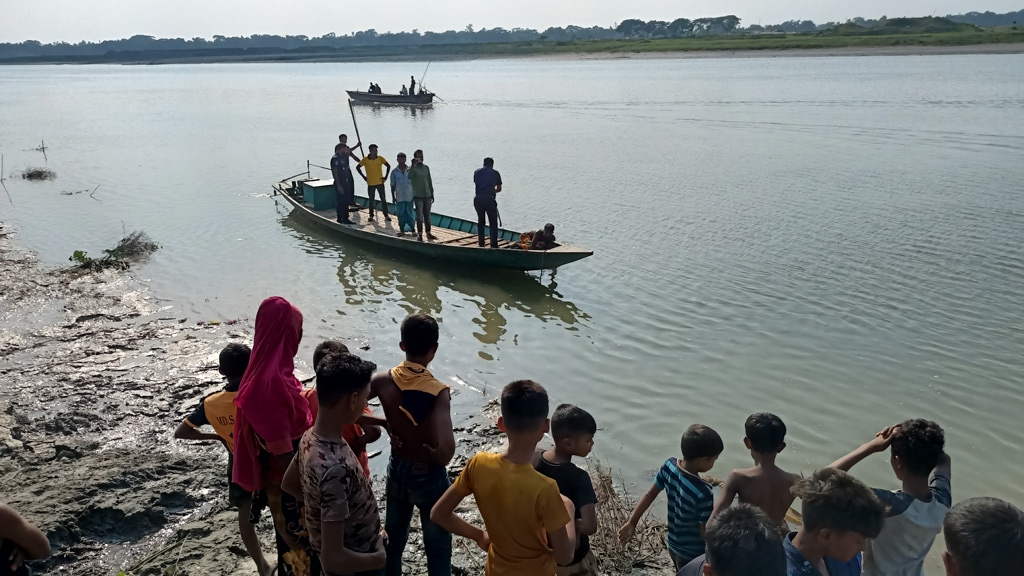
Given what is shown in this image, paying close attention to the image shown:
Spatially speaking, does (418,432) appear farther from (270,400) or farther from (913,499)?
(913,499)

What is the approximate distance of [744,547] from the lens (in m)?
2.56

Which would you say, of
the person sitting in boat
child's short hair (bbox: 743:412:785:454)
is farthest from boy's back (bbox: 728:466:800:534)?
the person sitting in boat

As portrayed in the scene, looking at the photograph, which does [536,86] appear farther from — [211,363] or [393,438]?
[393,438]

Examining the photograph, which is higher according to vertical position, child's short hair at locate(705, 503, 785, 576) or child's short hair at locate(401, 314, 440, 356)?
child's short hair at locate(401, 314, 440, 356)

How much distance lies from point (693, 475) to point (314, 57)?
160759mm

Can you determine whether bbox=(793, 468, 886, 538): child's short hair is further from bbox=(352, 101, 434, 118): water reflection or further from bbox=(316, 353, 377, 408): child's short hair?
bbox=(352, 101, 434, 118): water reflection

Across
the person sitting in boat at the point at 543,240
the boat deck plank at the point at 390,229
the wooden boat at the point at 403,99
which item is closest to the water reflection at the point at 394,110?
the wooden boat at the point at 403,99

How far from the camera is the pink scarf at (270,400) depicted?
3.71 m

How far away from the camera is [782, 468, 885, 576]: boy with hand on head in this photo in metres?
2.85

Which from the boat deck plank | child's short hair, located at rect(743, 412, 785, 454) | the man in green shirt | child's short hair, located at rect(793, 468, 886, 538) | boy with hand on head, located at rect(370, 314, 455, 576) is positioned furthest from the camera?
the man in green shirt

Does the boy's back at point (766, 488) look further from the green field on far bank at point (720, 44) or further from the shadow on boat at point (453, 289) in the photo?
the green field on far bank at point (720, 44)

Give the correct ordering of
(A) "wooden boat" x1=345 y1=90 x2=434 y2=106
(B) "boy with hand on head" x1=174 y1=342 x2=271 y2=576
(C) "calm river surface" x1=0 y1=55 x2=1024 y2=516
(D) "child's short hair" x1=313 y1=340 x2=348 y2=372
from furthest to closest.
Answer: (A) "wooden boat" x1=345 y1=90 x2=434 y2=106 < (C) "calm river surface" x1=0 y1=55 x2=1024 y2=516 < (B) "boy with hand on head" x1=174 y1=342 x2=271 y2=576 < (D) "child's short hair" x1=313 y1=340 x2=348 y2=372

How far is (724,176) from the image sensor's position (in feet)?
75.4

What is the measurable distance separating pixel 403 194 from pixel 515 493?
12.4 meters
